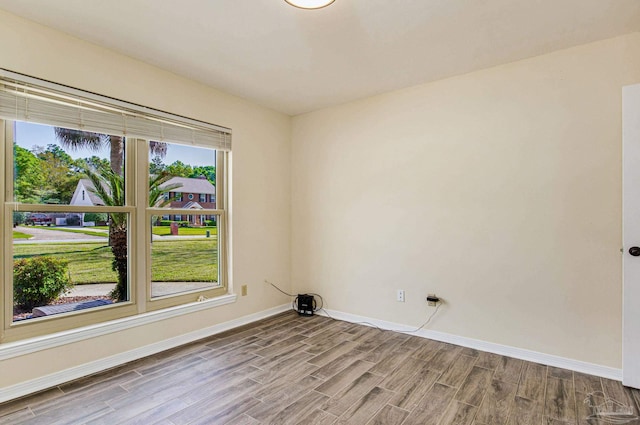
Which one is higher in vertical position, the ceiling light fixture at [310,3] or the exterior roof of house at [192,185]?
the ceiling light fixture at [310,3]

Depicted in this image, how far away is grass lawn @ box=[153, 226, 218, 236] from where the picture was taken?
9.89 feet

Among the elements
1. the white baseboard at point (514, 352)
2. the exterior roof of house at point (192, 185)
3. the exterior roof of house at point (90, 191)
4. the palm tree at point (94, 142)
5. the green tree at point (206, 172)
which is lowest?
the white baseboard at point (514, 352)

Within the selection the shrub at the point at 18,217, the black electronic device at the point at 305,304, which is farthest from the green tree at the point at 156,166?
the black electronic device at the point at 305,304

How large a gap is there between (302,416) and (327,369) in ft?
2.05

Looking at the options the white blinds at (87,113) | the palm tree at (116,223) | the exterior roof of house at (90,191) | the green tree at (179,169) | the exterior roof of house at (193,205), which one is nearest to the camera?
the white blinds at (87,113)

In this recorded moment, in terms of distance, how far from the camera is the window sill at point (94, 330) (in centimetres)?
212

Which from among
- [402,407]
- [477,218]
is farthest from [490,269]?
[402,407]

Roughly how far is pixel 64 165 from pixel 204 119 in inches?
49.8

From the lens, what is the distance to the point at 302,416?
6.36 ft

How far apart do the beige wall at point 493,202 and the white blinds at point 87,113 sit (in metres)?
1.70

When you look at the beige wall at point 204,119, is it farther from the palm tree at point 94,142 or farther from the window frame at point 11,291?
the palm tree at point 94,142

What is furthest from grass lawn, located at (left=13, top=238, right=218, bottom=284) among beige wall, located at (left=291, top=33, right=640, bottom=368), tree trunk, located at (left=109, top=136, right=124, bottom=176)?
beige wall, located at (left=291, top=33, right=640, bottom=368)

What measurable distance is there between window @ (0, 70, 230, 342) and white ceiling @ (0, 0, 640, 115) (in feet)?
1.69

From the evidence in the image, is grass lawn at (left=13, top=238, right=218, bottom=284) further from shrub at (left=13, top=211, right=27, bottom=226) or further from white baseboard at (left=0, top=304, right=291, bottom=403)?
white baseboard at (left=0, top=304, right=291, bottom=403)
